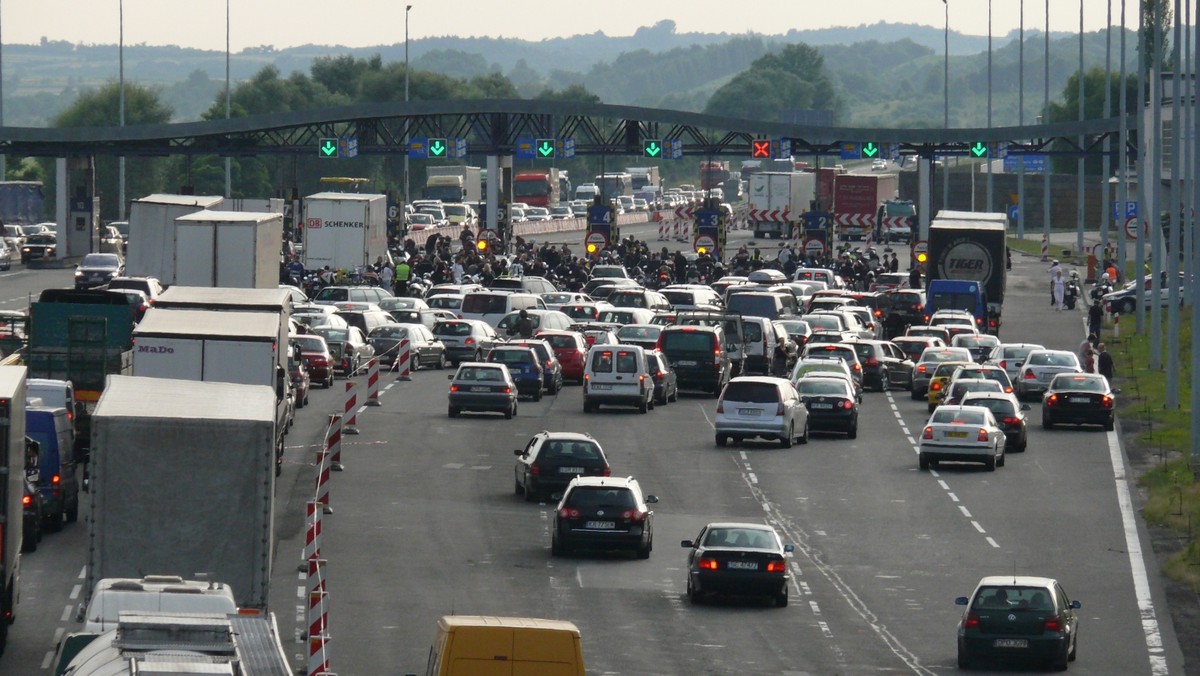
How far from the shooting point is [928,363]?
55.0m

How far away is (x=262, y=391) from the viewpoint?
2577cm

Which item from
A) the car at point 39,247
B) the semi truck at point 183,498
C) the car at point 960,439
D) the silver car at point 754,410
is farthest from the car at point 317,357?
the car at point 39,247

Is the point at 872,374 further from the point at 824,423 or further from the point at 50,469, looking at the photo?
the point at 50,469

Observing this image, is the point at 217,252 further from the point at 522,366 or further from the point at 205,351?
the point at 205,351

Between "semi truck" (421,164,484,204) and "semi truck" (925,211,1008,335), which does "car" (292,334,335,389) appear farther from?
"semi truck" (421,164,484,204)

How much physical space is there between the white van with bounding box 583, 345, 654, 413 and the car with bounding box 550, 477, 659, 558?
16587 mm

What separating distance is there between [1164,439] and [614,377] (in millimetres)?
11680

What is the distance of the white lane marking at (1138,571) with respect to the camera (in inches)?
1077

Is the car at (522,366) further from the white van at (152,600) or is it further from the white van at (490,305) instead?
the white van at (152,600)

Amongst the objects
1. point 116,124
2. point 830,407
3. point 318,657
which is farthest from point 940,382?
point 116,124

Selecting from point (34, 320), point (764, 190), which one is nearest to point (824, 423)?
point (34, 320)

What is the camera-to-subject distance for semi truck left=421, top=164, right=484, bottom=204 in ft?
480

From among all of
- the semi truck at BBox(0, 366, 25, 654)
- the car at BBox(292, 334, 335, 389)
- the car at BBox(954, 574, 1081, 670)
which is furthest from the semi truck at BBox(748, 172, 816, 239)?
the semi truck at BBox(0, 366, 25, 654)

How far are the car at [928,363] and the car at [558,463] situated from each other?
18.5m
